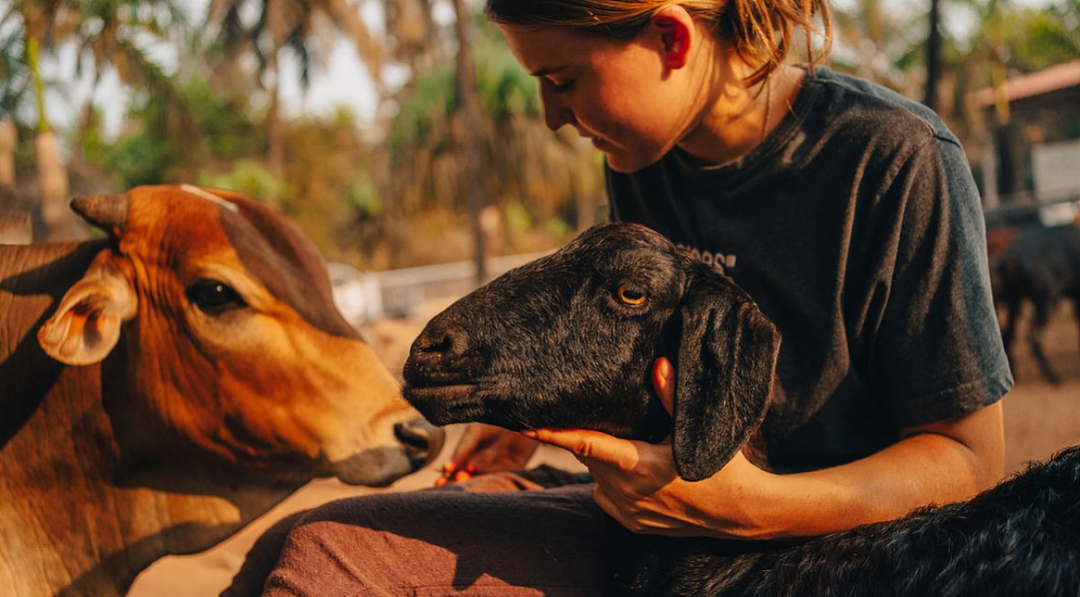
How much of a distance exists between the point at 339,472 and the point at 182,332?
66 cm

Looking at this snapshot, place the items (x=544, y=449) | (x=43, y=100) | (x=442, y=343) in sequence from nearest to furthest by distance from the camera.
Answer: (x=442, y=343), (x=544, y=449), (x=43, y=100)

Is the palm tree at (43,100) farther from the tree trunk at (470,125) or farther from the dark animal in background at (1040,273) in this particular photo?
the dark animal in background at (1040,273)

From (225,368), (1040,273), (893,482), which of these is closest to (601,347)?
(893,482)

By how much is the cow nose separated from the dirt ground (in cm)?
23

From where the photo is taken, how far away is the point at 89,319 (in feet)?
9.33

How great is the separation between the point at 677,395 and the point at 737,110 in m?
0.88

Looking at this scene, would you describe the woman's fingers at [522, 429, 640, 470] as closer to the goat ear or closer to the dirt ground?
the goat ear

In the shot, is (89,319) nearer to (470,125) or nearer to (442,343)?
(442,343)

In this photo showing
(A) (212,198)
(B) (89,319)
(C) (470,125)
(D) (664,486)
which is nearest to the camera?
(D) (664,486)

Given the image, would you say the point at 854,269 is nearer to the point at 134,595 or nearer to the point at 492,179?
the point at 134,595

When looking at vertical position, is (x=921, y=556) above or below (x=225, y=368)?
below

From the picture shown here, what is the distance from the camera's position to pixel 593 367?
2178 mm

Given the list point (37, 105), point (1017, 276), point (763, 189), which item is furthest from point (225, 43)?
point (763, 189)

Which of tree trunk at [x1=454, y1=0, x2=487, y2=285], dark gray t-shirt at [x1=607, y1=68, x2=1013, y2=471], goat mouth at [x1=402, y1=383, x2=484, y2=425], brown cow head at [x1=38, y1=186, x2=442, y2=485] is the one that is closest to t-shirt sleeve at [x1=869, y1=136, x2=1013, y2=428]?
dark gray t-shirt at [x1=607, y1=68, x2=1013, y2=471]
